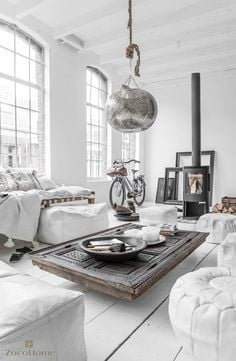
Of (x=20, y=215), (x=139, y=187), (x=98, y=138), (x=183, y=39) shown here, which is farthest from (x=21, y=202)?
(x=139, y=187)

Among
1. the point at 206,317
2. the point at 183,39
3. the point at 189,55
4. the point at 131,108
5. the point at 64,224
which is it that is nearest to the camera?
the point at 206,317

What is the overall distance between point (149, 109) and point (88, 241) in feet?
4.42

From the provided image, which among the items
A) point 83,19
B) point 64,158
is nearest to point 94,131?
point 64,158

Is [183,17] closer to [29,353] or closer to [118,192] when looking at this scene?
[118,192]

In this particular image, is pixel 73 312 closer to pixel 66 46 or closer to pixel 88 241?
pixel 88 241

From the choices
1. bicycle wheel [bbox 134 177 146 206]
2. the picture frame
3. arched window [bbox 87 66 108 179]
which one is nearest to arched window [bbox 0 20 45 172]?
arched window [bbox 87 66 108 179]

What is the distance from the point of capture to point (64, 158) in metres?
5.41

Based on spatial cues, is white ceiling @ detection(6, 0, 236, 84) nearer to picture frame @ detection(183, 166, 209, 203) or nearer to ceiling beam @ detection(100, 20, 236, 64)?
ceiling beam @ detection(100, 20, 236, 64)

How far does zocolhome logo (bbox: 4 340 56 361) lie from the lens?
861 mm

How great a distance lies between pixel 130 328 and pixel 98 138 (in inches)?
217

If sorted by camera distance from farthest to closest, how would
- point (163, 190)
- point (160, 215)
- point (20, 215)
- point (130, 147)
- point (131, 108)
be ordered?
1. point (130, 147)
2. point (163, 190)
3. point (160, 215)
4. point (20, 215)
5. point (131, 108)

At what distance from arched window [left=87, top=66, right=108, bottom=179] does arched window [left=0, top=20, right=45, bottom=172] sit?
148 centimetres

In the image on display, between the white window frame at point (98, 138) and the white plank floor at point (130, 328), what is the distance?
4.46m

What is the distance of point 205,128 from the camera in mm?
7098
